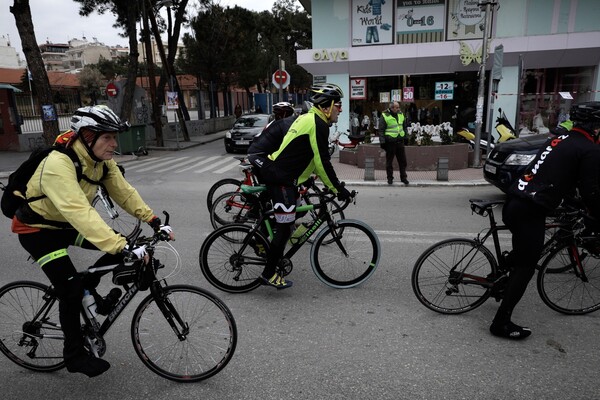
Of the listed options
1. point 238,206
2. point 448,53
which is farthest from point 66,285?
point 448,53

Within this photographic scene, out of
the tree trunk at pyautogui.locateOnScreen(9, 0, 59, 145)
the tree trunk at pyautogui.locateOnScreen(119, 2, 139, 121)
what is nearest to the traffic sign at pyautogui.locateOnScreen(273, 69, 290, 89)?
the tree trunk at pyautogui.locateOnScreen(9, 0, 59, 145)

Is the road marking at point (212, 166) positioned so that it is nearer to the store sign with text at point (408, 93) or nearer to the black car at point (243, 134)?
the black car at point (243, 134)

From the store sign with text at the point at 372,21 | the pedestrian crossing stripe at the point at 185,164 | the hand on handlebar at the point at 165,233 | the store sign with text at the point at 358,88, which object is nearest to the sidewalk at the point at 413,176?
the pedestrian crossing stripe at the point at 185,164

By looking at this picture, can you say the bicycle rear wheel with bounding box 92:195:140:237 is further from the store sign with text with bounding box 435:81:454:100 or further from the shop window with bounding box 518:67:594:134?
the store sign with text with bounding box 435:81:454:100

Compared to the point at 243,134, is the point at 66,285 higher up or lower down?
higher up

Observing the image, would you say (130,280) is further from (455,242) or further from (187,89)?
(187,89)

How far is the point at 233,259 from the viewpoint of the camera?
4457 millimetres

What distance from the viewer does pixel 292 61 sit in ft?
176

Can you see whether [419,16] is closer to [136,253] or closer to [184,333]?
[184,333]

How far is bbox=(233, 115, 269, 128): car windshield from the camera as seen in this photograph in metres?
19.3

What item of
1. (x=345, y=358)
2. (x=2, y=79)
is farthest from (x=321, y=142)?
(x=2, y=79)

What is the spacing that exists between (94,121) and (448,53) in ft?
54.1

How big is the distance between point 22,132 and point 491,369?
2246 centimetres

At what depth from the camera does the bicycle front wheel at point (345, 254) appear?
4430mm
